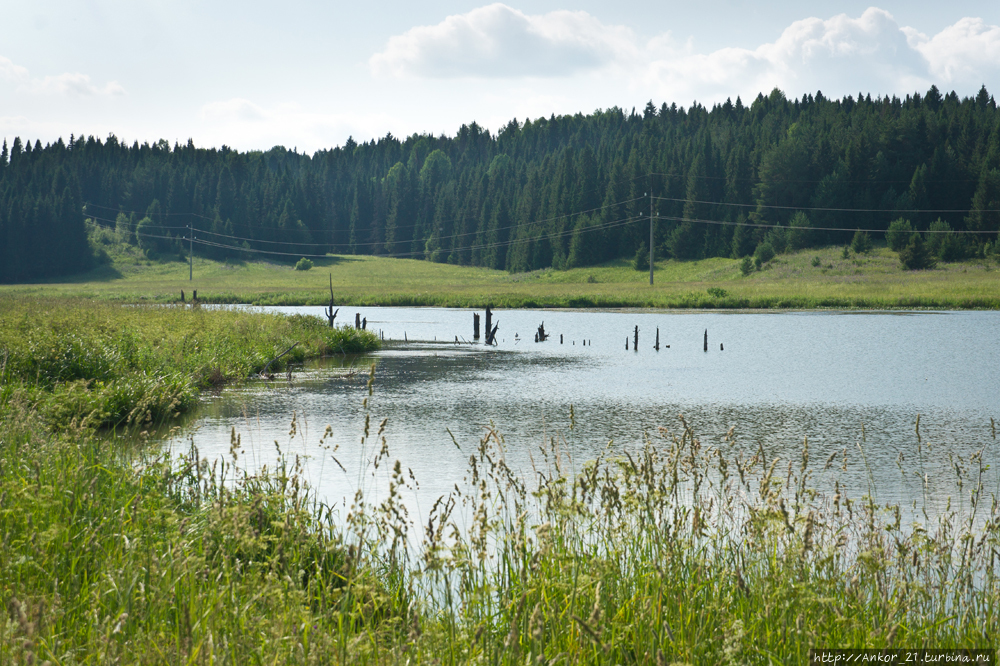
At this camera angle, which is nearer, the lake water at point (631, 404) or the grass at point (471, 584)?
the grass at point (471, 584)

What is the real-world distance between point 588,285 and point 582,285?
1.59m

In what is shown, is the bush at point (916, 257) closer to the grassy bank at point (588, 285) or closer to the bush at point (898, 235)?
the grassy bank at point (588, 285)

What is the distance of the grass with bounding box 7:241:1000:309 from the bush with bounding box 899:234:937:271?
1.34 metres

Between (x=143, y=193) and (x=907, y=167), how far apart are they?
5258 inches

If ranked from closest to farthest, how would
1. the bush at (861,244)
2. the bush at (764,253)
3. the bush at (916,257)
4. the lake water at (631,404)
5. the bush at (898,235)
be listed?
the lake water at (631,404) < the bush at (916,257) < the bush at (898,235) < the bush at (861,244) < the bush at (764,253)

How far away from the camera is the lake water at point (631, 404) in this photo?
38.4 feet

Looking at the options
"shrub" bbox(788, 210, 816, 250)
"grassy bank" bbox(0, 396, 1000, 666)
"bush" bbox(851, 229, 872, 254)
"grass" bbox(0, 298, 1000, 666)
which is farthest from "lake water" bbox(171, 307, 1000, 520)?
"shrub" bbox(788, 210, 816, 250)

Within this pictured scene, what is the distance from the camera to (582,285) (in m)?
92.0

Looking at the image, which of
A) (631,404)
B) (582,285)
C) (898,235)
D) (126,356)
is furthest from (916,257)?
(126,356)

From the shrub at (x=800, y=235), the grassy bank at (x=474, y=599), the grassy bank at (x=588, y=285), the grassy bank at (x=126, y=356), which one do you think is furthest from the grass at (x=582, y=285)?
the grassy bank at (x=474, y=599)

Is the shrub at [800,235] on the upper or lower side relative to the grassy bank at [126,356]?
upper

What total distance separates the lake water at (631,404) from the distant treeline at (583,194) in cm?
7609

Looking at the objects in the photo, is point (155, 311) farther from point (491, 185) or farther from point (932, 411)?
point (491, 185)

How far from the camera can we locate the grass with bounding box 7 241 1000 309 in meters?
67.5
